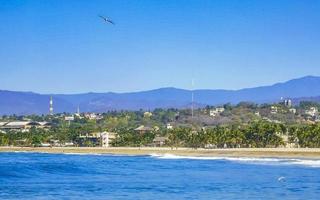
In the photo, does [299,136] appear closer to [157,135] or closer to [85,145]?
[157,135]

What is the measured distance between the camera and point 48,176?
50438 millimetres

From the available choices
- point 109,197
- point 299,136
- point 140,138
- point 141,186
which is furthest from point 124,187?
point 140,138

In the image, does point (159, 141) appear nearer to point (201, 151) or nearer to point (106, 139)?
point (106, 139)

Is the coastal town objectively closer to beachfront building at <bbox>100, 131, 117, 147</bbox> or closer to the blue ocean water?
beachfront building at <bbox>100, 131, 117, 147</bbox>

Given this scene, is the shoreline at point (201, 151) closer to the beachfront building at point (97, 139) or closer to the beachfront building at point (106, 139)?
the beachfront building at point (106, 139)

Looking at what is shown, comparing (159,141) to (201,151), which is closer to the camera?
(201,151)

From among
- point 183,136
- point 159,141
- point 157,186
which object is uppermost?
point 183,136

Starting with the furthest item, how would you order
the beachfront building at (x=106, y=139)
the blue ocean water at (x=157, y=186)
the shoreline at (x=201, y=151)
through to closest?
the beachfront building at (x=106, y=139)
the shoreline at (x=201, y=151)
the blue ocean water at (x=157, y=186)

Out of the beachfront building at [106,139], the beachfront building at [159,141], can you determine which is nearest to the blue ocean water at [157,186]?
the beachfront building at [159,141]

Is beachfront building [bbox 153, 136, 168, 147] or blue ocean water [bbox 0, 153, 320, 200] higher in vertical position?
beachfront building [bbox 153, 136, 168, 147]

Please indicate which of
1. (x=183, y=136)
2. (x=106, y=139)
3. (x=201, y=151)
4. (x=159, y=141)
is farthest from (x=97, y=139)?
(x=201, y=151)

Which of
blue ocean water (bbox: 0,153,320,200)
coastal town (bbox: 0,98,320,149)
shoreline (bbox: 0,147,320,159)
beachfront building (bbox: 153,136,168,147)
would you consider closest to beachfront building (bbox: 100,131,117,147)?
coastal town (bbox: 0,98,320,149)

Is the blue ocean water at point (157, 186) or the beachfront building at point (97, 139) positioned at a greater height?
the beachfront building at point (97, 139)

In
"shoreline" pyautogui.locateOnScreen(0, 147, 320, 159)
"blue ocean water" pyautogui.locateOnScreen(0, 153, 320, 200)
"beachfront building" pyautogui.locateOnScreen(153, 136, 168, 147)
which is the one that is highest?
"beachfront building" pyautogui.locateOnScreen(153, 136, 168, 147)
